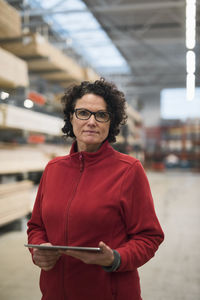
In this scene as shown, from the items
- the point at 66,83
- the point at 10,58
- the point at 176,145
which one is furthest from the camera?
the point at 176,145

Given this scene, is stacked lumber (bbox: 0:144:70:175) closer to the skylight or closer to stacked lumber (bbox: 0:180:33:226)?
stacked lumber (bbox: 0:180:33:226)

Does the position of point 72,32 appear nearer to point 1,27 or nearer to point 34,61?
point 34,61

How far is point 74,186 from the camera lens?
1.31 metres

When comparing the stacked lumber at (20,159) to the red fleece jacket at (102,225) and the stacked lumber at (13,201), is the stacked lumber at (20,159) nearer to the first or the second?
the stacked lumber at (13,201)

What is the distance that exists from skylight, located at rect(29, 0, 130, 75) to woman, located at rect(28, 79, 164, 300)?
739 centimetres

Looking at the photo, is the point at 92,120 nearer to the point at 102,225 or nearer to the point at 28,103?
the point at 102,225

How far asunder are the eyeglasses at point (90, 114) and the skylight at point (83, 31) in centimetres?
725

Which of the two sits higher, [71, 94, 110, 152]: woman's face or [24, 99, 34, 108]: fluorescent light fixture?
[24, 99, 34, 108]: fluorescent light fixture

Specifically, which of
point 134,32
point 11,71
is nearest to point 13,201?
point 11,71

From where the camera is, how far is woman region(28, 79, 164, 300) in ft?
4.04

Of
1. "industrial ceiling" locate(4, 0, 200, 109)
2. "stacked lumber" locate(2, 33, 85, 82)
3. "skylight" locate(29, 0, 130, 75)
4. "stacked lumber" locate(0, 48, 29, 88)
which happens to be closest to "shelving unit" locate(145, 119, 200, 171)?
"industrial ceiling" locate(4, 0, 200, 109)

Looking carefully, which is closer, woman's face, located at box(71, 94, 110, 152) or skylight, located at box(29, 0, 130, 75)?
→ woman's face, located at box(71, 94, 110, 152)

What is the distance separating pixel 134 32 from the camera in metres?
9.86

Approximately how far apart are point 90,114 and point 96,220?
1.44 ft
